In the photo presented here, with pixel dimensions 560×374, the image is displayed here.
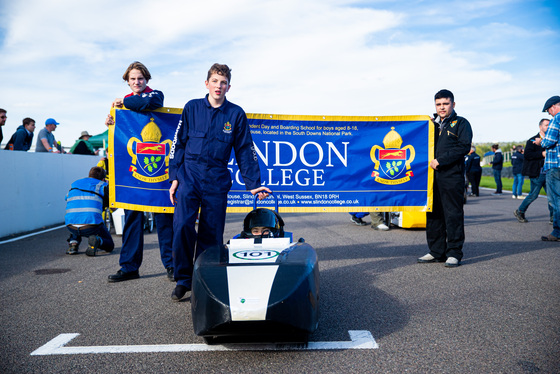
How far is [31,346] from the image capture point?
125 inches

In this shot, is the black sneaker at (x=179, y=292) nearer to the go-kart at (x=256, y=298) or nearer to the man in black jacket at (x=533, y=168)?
the go-kart at (x=256, y=298)

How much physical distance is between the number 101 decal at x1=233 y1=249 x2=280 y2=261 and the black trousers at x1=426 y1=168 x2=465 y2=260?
10.0 feet

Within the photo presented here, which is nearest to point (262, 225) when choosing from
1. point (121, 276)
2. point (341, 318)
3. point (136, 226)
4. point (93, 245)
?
point (341, 318)

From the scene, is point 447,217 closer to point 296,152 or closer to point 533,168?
point 296,152

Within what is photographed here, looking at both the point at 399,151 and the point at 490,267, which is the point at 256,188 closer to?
the point at 399,151

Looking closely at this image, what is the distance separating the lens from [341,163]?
19.1 feet

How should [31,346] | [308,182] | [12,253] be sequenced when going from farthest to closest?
1. [12,253]
2. [308,182]
3. [31,346]

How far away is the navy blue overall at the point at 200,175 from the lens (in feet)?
13.5

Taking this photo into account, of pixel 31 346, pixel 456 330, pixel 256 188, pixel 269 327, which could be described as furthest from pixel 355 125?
pixel 31 346

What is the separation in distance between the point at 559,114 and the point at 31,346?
25.1 feet

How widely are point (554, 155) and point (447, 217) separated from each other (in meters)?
3.10

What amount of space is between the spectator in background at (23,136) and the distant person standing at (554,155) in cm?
1036

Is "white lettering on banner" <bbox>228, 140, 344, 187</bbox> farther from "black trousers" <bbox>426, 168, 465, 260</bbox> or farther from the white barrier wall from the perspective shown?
the white barrier wall

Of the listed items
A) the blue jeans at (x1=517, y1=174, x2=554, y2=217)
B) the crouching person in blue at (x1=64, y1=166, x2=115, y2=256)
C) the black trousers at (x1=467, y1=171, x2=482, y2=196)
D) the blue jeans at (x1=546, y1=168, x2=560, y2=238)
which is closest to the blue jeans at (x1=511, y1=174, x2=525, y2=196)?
the black trousers at (x1=467, y1=171, x2=482, y2=196)
